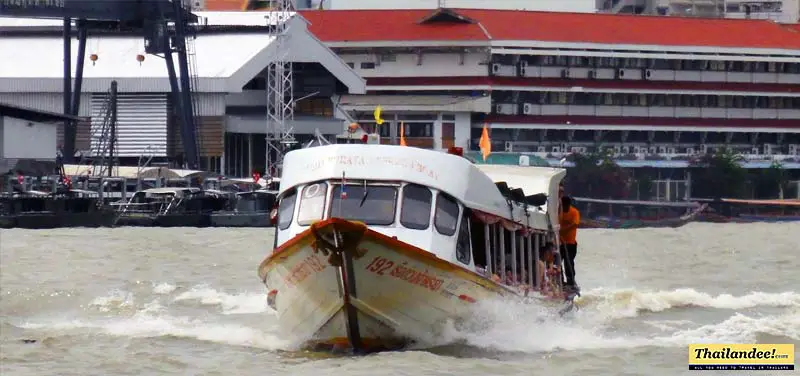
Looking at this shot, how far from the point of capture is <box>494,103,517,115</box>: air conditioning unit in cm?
11444

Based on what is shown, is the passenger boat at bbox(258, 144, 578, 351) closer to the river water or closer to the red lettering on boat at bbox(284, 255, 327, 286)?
the red lettering on boat at bbox(284, 255, 327, 286)

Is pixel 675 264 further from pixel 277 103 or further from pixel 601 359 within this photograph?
pixel 277 103

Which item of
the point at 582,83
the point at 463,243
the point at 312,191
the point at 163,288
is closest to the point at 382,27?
the point at 582,83

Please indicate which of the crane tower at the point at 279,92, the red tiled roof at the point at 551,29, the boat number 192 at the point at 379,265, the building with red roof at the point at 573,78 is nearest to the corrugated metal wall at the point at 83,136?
the crane tower at the point at 279,92

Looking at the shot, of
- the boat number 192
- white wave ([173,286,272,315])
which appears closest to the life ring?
the boat number 192

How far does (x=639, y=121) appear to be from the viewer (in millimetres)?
118375

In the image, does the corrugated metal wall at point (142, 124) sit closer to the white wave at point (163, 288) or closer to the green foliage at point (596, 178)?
the green foliage at point (596, 178)

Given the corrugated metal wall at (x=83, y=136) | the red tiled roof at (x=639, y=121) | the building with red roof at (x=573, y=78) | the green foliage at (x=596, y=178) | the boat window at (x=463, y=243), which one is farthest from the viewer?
the red tiled roof at (x=639, y=121)

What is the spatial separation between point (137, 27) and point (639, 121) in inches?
1792

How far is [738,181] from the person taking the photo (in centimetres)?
11238

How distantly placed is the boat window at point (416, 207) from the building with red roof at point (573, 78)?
280ft

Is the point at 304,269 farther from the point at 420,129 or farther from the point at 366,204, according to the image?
the point at 420,129

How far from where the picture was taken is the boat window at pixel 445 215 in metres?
23.2

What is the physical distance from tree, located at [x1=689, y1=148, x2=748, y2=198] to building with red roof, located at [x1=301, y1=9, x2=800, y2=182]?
1232 mm
